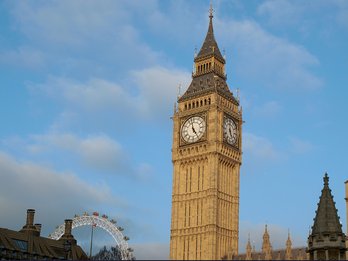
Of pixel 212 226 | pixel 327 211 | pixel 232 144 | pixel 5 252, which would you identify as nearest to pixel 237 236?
pixel 212 226

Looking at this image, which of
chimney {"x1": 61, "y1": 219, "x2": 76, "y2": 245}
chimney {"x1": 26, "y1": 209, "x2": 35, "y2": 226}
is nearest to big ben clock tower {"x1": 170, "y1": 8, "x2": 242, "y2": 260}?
chimney {"x1": 61, "y1": 219, "x2": 76, "y2": 245}

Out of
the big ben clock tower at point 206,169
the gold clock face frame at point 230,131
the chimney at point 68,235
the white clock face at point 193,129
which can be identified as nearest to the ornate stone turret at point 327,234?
the big ben clock tower at point 206,169

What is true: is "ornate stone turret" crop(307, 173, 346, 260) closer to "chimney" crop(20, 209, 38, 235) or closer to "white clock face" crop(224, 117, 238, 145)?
"chimney" crop(20, 209, 38, 235)

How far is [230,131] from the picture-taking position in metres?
113

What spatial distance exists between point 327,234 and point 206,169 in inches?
1936

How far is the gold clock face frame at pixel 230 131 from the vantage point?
112 meters

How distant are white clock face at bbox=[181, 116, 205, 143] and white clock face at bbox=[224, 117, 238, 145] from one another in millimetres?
3672

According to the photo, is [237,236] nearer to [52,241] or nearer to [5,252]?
[52,241]

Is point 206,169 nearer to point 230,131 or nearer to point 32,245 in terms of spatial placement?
point 230,131

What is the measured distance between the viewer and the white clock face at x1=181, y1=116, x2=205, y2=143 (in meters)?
111

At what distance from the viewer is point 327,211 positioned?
6169 centimetres

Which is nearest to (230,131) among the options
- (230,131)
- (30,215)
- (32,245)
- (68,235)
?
(230,131)

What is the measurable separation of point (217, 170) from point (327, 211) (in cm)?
4648

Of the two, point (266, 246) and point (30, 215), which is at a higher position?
point (30, 215)
